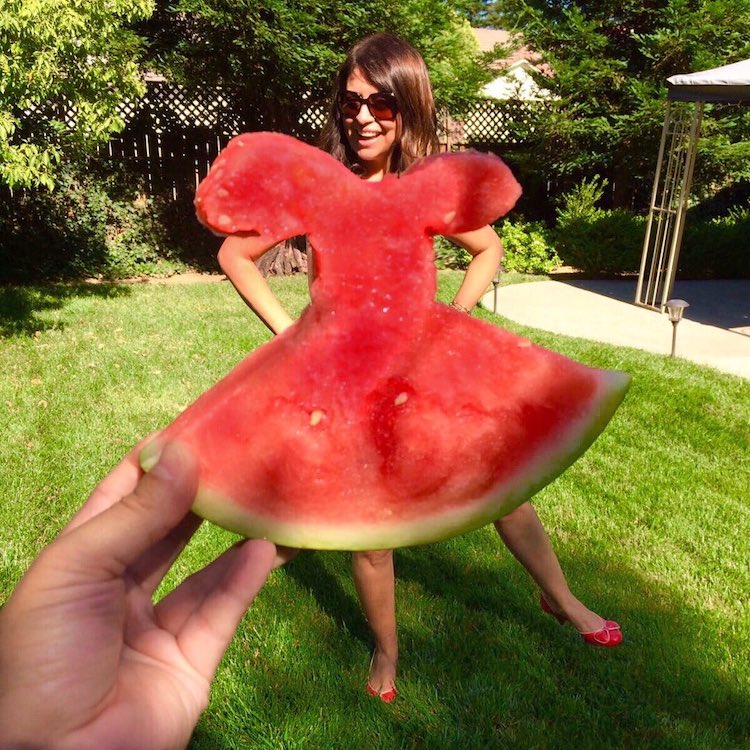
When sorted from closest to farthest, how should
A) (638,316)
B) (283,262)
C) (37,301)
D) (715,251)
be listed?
(37,301)
(638,316)
(283,262)
(715,251)

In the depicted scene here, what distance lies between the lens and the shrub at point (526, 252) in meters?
11.1

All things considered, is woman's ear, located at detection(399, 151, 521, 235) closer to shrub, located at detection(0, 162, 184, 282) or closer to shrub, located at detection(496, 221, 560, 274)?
shrub, located at detection(0, 162, 184, 282)

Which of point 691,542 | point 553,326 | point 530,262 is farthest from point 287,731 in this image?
point 530,262

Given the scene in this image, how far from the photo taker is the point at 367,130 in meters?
2.20

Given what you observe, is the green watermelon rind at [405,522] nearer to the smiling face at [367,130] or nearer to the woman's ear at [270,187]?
the woman's ear at [270,187]

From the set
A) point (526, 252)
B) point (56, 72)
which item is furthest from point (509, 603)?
point (526, 252)

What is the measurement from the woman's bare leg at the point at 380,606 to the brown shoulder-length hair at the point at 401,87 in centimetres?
124

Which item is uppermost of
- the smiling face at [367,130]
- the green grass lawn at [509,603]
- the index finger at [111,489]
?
the smiling face at [367,130]

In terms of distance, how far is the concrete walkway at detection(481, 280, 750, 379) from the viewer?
22.1 ft

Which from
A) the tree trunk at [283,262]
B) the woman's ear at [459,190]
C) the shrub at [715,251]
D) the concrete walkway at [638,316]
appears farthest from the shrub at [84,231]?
the woman's ear at [459,190]

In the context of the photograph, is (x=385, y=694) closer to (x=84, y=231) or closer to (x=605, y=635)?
(x=605, y=635)

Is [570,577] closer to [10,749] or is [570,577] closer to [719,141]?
[10,749]

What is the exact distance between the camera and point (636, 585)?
3049mm

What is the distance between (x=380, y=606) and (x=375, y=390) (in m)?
1.37
